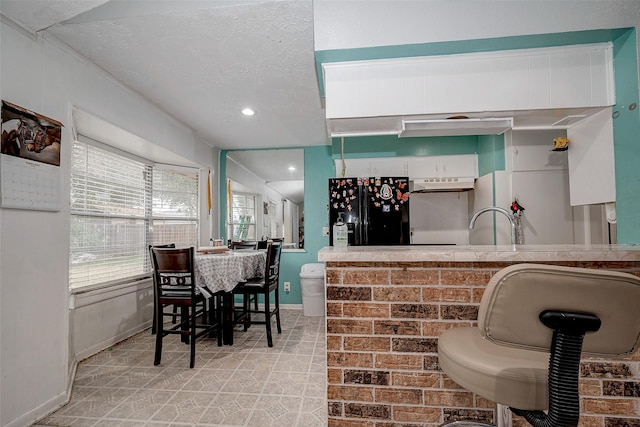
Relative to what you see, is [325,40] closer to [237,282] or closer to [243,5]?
[243,5]

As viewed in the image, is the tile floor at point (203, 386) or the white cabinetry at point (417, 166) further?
the white cabinetry at point (417, 166)

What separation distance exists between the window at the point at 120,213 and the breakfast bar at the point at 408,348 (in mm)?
2476

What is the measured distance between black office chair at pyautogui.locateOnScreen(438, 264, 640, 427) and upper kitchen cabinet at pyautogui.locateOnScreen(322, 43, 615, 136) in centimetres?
129

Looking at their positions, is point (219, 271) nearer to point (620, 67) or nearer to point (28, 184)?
point (28, 184)

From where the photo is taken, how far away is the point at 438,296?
147 centimetres

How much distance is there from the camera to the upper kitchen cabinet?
1701mm

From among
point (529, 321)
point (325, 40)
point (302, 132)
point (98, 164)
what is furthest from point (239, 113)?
point (529, 321)

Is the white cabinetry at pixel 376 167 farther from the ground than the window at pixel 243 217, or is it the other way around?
the white cabinetry at pixel 376 167

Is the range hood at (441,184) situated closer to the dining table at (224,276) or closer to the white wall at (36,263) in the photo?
the dining table at (224,276)

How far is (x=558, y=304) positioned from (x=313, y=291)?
3.18 meters

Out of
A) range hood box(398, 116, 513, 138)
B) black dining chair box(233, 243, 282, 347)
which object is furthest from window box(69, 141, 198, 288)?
range hood box(398, 116, 513, 138)

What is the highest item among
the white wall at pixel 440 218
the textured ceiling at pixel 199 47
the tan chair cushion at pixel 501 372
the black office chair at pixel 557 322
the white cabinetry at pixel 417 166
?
the textured ceiling at pixel 199 47

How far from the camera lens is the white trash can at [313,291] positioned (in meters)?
3.76

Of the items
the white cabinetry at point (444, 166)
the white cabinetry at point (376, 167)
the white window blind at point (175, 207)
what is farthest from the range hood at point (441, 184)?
the white window blind at point (175, 207)
